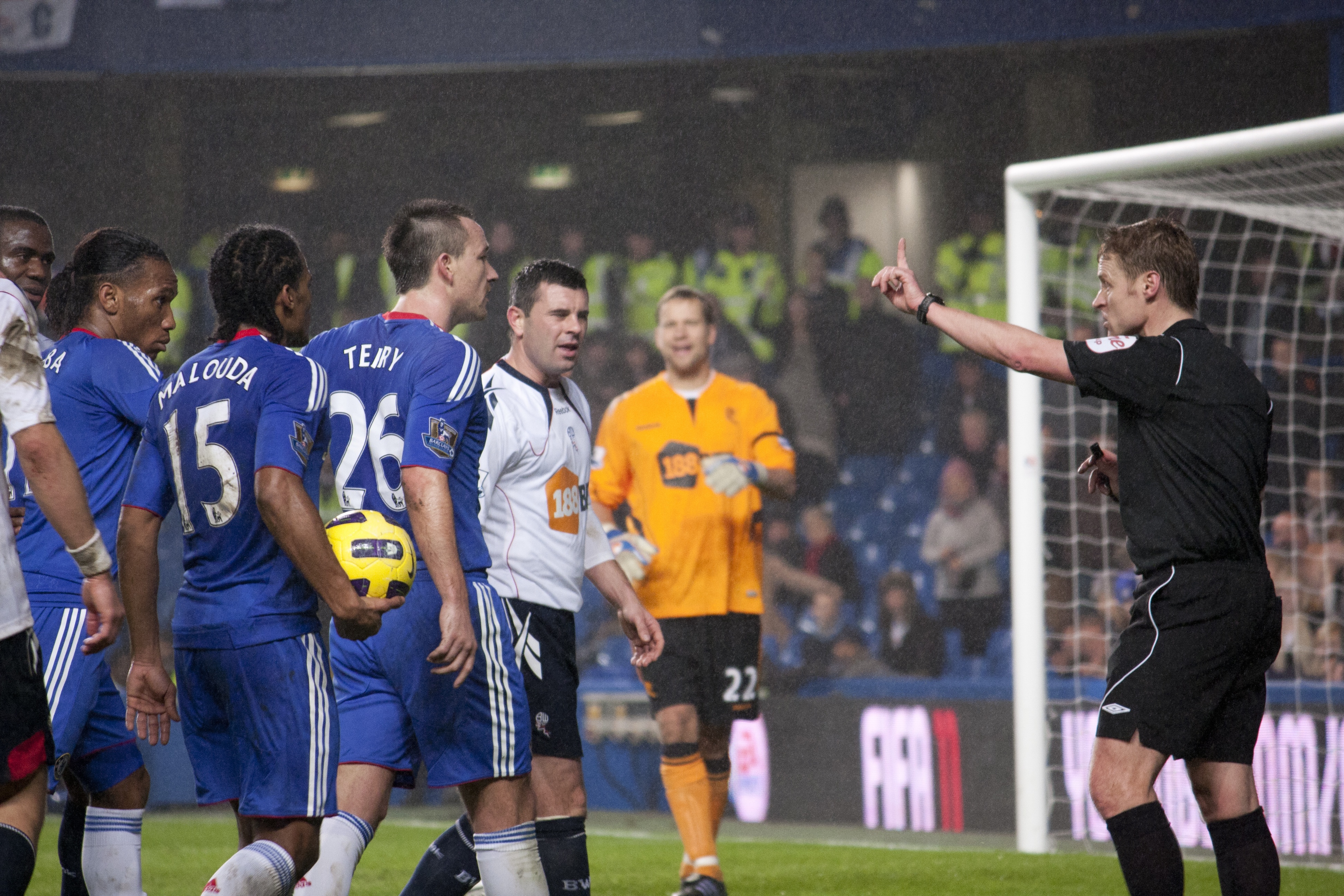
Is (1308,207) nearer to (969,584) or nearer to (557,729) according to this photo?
(969,584)

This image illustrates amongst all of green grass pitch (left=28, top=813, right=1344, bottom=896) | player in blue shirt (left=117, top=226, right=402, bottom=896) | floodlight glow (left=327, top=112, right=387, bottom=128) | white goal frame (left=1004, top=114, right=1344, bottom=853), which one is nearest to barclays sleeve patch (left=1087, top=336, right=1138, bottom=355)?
player in blue shirt (left=117, top=226, right=402, bottom=896)

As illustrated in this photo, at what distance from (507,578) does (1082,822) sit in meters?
4.09

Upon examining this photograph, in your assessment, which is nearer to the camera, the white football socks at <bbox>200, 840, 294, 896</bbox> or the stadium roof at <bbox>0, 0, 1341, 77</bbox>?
the white football socks at <bbox>200, 840, 294, 896</bbox>

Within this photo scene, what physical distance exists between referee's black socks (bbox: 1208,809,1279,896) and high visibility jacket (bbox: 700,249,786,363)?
754 cm

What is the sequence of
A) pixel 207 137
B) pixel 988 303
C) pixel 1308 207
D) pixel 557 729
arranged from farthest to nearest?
pixel 207 137 → pixel 988 303 → pixel 1308 207 → pixel 557 729

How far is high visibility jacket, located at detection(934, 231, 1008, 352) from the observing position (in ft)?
35.8

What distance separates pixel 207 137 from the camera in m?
11.8

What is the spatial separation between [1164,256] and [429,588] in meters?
1.94

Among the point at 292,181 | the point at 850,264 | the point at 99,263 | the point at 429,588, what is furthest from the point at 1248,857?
the point at 292,181

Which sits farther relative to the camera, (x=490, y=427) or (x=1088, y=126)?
(x=1088, y=126)

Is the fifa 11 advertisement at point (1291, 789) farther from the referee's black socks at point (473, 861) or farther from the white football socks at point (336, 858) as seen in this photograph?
the white football socks at point (336, 858)

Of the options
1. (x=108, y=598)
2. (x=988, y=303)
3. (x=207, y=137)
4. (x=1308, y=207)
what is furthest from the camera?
(x=207, y=137)

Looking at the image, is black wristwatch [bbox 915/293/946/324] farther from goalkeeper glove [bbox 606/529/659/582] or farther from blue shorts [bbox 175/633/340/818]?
goalkeeper glove [bbox 606/529/659/582]

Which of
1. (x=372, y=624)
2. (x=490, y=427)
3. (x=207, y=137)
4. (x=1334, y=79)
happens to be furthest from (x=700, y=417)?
(x=207, y=137)
